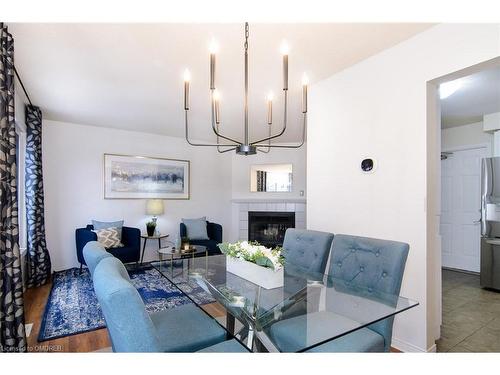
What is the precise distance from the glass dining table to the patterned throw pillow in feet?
8.15

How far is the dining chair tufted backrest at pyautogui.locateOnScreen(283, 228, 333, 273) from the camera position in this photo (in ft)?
6.81

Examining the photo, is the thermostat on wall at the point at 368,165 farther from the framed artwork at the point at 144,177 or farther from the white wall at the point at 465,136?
the framed artwork at the point at 144,177

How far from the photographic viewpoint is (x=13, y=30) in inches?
75.4

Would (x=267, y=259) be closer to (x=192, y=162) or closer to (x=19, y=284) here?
(x=19, y=284)

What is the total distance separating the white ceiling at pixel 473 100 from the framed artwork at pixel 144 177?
436 cm

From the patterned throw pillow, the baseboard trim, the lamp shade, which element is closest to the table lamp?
the lamp shade

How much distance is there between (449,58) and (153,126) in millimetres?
4025

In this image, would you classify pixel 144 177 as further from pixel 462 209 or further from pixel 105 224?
pixel 462 209

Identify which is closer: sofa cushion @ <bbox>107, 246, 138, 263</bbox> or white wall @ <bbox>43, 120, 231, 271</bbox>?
sofa cushion @ <bbox>107, 246, 138, 263</bbox>

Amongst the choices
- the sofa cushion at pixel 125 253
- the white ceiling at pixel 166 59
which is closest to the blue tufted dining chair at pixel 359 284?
the white ceiling at pixel 166 59

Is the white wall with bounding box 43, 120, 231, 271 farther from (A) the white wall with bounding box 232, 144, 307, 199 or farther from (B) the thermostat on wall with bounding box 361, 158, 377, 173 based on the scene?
(B) the thermostat on wall with bounding box 361, 158, 377, 173

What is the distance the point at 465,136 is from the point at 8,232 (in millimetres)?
5825

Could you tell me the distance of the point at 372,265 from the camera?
1728mm

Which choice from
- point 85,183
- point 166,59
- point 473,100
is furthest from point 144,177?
point 473,100
